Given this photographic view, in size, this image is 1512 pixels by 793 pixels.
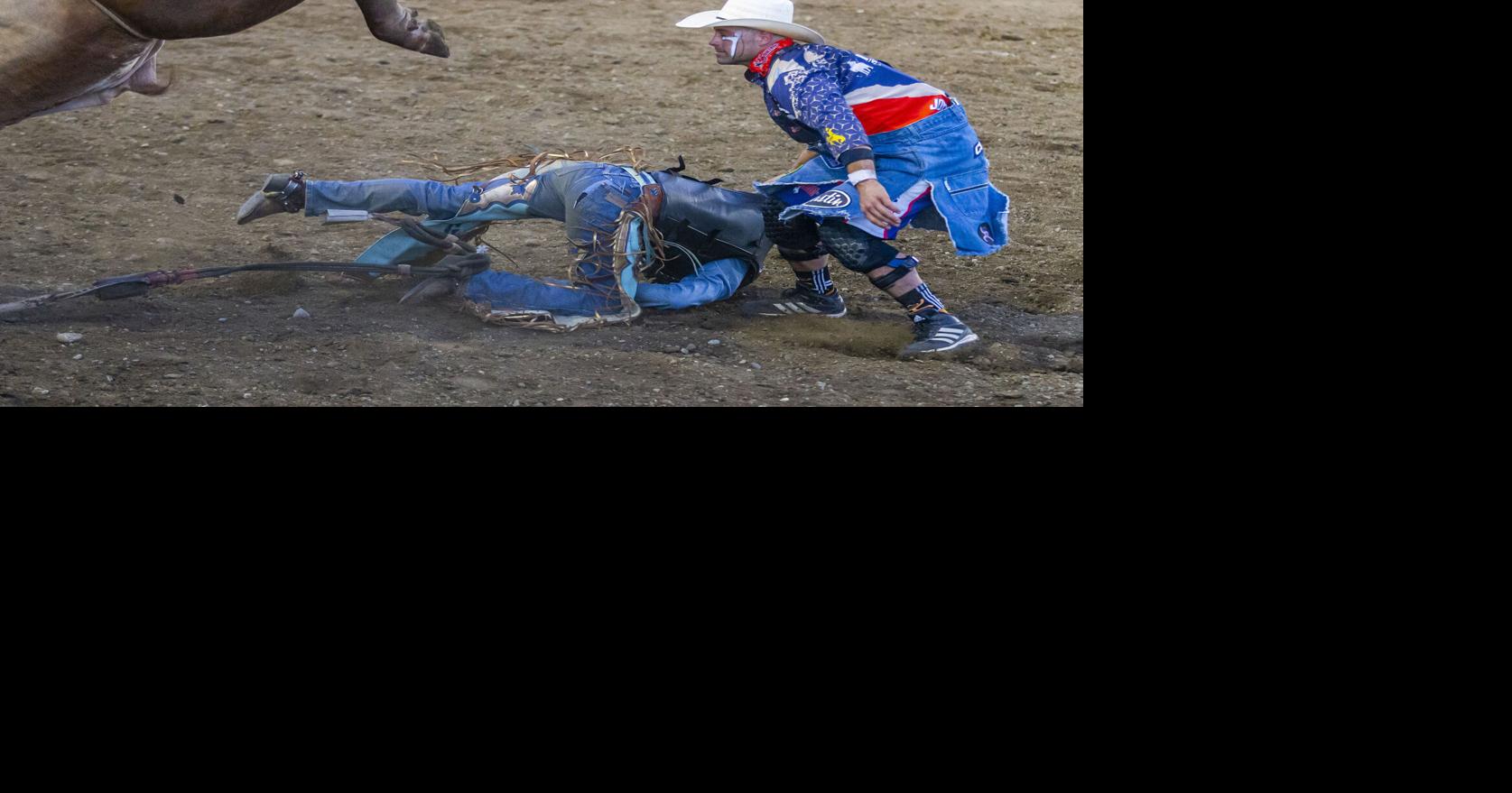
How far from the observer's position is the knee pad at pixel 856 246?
3.94 metres

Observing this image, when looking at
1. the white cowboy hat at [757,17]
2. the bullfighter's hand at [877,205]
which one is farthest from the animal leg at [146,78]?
the bullfighter's hand at [877,205]

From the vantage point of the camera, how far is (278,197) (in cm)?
414

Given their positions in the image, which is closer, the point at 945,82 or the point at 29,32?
the point at 29,32

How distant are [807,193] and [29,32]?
7.11ft

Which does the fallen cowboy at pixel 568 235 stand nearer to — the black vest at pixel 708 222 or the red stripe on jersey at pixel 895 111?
the black vest at pixel 708 222

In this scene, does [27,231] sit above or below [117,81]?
below

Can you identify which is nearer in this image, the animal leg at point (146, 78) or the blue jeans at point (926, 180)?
the animal leg at point (146, 78)

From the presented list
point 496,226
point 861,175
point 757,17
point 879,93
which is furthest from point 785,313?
point 496,226

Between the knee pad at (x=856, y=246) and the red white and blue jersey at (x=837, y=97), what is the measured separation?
24 cm

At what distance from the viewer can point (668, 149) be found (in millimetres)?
5738

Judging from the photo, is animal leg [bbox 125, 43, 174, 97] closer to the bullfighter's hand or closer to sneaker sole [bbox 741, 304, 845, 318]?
sneaker sole [bbox 741, 304, 845, 318]

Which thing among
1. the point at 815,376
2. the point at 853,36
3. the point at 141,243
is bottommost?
the point at 815,376

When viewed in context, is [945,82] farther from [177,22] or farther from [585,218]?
[177,22]

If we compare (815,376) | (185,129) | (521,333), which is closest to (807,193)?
(815,376)
